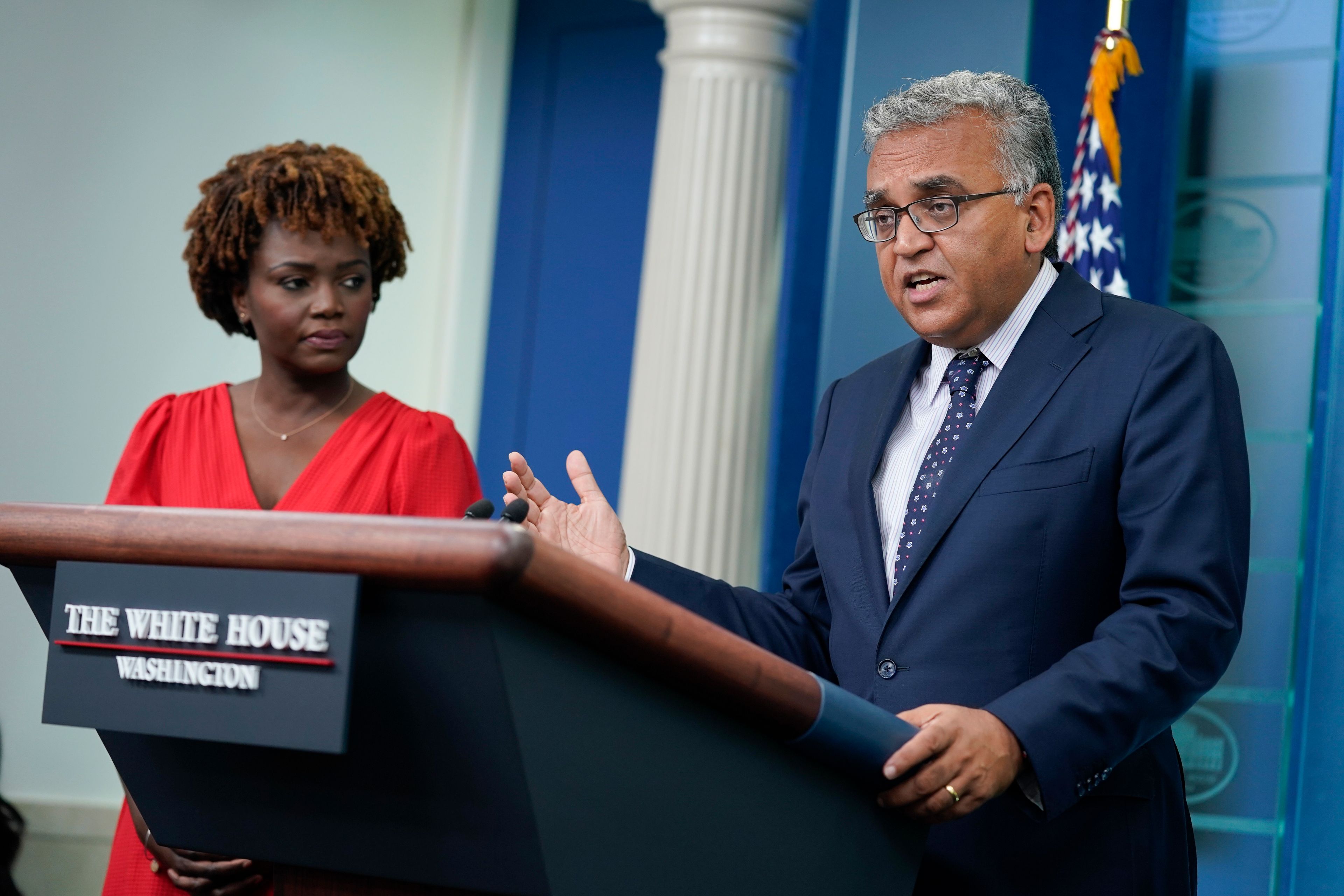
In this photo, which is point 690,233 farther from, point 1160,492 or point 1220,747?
point 1160,492

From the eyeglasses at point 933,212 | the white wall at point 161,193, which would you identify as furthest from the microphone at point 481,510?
the white wall at point 161,193

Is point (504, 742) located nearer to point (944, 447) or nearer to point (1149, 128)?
point (944, 447)

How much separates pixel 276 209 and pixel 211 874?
3.38 ft

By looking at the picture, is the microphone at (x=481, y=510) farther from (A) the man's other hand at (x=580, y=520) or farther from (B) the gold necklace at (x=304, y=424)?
(B) the gold necklace at (x=304, y=424)

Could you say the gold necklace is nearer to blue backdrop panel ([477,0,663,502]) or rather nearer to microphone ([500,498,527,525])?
microphone ([500,498,527,525])

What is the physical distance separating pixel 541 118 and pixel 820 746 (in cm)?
432

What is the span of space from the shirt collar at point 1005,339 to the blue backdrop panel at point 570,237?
303 cm

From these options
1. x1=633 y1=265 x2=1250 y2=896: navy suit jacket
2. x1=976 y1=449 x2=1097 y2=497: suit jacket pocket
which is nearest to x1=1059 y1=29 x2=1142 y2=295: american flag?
x1=633 y1=265 x2=1250 y2=896: navy suit jacket

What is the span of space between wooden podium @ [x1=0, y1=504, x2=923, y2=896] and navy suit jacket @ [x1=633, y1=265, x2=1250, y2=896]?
1.18 ft

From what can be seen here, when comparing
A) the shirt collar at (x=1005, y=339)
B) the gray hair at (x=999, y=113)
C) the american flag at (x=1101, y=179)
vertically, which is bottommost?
the shirt collar at (x=1005, y=339)

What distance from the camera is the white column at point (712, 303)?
3.89m

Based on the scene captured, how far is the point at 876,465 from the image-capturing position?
168 centimetres

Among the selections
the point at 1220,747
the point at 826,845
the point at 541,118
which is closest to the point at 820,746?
the point at 826,845

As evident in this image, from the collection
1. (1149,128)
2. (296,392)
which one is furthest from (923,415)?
(1149,128)
